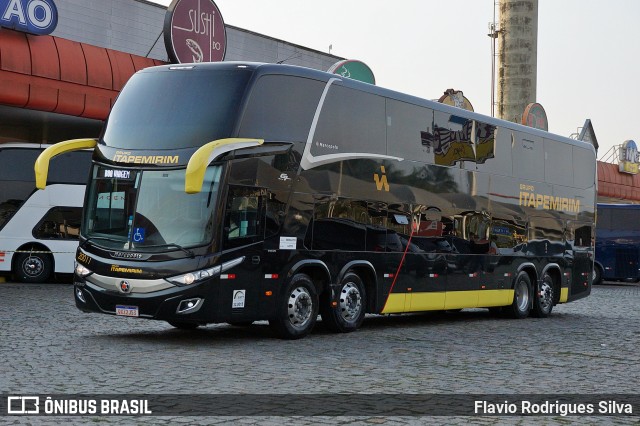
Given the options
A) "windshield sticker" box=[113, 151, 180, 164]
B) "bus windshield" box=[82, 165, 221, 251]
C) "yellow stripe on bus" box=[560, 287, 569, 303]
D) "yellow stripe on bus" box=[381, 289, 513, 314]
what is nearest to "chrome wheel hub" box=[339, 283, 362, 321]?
"yellow stripe on bus" box=[381, 289, 513, 314]

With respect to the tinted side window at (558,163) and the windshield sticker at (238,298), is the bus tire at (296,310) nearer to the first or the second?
the windshield sticker at (238,298)

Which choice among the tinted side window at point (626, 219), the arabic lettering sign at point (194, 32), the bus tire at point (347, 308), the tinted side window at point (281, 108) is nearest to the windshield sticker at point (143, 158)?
the tinted side window at point (281, 108)

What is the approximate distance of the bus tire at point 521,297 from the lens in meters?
21.3

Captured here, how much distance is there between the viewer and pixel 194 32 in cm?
3077

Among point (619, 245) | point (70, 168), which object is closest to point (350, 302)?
point (70, 168)

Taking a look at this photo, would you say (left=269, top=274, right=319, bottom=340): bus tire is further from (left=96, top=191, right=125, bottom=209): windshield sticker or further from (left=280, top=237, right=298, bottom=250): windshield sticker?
(left=96, top=191, right=125, bottom=209): windshield sticker

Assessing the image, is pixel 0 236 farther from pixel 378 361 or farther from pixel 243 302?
pixel 378 361

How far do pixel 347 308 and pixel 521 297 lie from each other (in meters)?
6.48

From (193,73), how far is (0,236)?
1433 cm

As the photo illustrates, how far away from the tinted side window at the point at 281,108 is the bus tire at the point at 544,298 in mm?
8485

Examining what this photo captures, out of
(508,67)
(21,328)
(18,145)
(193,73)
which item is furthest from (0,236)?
(508,67)

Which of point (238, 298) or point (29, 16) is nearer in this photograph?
point (238, 298)

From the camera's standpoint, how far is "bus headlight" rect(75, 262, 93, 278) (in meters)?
14.1

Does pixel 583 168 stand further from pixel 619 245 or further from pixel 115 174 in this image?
pixel 619 245
